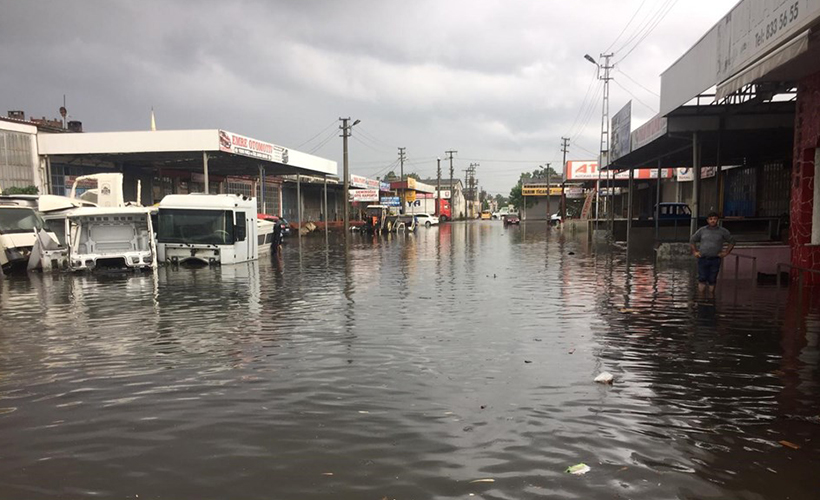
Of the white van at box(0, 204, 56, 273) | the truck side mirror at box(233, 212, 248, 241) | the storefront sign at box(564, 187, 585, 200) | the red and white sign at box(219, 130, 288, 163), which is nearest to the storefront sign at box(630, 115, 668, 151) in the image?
the truck side mirror at box(233, 212, 248, 241)

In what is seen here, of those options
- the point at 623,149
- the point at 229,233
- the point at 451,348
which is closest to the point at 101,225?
the point at 229,233

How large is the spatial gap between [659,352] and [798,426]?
2545 mm

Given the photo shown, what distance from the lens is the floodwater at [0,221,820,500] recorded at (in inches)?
156

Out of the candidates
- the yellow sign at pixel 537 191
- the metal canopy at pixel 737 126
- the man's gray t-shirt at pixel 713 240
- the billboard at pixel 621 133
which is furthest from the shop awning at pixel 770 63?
the yellow sign at pixel 537 191

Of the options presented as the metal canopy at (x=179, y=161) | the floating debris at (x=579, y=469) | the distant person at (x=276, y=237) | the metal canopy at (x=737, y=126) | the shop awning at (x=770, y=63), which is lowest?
the floating debris at (x=579, y=469)

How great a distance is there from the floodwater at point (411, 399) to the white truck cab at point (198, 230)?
318 inches

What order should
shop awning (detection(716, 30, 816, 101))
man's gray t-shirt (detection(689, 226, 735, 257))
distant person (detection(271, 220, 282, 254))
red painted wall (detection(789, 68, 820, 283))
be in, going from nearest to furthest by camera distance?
shop awning (detection(716, 30, 816, 101)) → man's gray t-shirt (detection(689, 226, 735, 257)) → red painted wall (detection(789, 68, 820, 283)) → distant person (detection(271, 220, 282, 254))

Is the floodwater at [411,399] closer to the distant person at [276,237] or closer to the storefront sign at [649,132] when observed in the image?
the storefront sign at [649,132]

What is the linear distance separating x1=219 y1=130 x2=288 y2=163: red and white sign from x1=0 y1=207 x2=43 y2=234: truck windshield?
9839 millimetres

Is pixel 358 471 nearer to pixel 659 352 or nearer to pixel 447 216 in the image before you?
pixel 659 352

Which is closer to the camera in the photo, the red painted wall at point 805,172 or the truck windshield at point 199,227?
the red painted wall at point 805,172

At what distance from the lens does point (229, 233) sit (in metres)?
19.7

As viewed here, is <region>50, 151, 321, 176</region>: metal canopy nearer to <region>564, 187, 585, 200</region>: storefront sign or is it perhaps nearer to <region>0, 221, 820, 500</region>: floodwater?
<region>0, 221, 820, 500</region>: floodwater

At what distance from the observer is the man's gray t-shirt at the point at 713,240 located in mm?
10758
